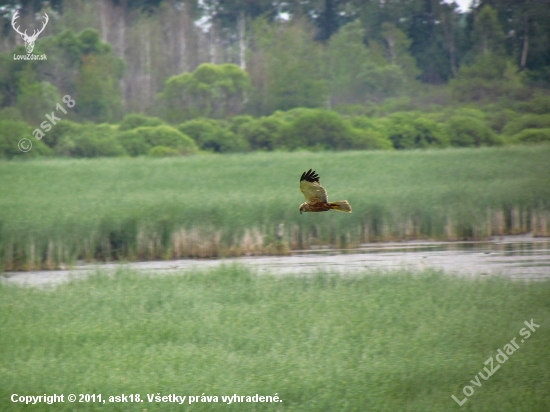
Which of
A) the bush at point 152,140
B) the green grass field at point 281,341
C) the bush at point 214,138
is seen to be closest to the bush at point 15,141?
the bush at point 152,140

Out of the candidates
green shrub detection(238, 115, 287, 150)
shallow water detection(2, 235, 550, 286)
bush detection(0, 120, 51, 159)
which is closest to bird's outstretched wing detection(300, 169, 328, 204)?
shallow water detection(2, 235, 550, 286)

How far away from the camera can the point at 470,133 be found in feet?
→ 107

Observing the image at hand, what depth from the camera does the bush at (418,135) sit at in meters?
32.9

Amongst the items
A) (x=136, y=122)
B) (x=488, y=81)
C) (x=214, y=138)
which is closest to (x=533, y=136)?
(x=488, y=81)

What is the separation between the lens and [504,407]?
7.58 meters

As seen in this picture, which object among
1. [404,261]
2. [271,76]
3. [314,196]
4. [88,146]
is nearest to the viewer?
[314,196]

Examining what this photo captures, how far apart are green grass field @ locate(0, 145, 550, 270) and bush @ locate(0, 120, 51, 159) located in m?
3.90

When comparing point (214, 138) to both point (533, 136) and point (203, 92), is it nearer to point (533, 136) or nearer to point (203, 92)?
point (203, 92)

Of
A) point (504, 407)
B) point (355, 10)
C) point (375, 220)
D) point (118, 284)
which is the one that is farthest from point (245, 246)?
point (355, 10)

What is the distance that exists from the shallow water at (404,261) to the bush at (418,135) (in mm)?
14342

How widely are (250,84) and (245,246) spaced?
24.0 m

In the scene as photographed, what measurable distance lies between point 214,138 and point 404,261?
61.8 ft

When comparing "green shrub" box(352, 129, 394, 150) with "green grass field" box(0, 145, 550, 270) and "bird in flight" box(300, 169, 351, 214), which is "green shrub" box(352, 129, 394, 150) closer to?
"green grass field" box(0, 145, 550, 270)

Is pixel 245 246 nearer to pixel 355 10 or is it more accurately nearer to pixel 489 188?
pixel 489 188
